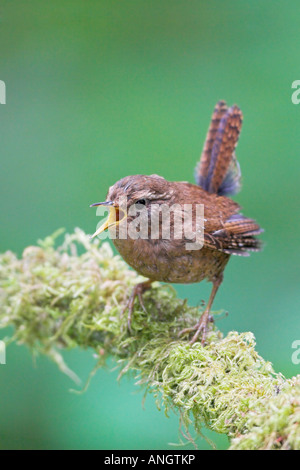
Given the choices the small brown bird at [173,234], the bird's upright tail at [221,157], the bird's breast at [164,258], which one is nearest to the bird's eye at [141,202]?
the small brown bird at [173,234]

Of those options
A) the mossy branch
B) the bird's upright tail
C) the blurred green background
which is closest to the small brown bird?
the mossy branch

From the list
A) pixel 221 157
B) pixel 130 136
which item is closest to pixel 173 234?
pixel 221 157

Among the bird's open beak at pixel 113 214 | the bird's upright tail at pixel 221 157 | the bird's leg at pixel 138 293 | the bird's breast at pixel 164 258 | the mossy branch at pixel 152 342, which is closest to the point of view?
the mossy branch at pixel 152 342

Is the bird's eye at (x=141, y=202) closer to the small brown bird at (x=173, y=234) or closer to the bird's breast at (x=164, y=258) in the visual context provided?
the small brown bird at (x=173, y=234)

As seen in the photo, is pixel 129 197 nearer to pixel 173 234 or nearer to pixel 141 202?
pixel 141 202

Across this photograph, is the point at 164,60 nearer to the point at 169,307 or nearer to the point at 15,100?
the point at 15,100
